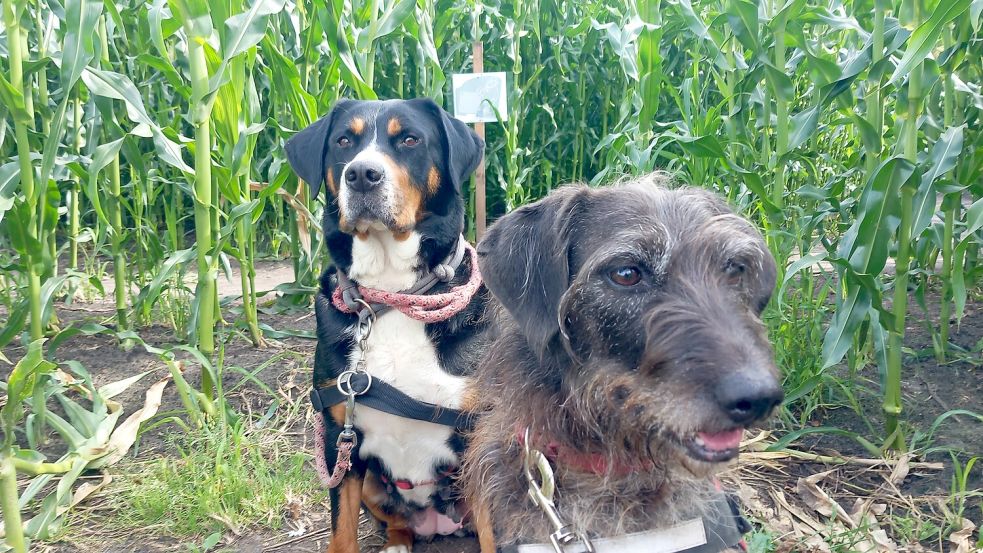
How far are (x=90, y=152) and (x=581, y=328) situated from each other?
2889 millimetres

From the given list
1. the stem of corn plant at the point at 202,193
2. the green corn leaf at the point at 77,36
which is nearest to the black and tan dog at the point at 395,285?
the stem of corn plant at the point at 202,193

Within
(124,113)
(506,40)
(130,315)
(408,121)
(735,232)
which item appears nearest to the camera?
(735,232)

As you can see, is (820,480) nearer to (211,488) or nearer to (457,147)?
(457,147)

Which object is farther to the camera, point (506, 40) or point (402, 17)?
point (506, 40)

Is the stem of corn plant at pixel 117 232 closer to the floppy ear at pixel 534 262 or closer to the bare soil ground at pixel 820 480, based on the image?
the bare soil ground at pixel 820 480

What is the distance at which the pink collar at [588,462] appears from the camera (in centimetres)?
186

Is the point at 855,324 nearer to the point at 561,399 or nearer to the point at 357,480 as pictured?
the point at 561,399

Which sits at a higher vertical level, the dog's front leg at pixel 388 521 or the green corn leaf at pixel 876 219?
the green corn leaf at pixel 876 219

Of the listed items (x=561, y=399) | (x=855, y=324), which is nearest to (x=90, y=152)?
(x=561, y=399)

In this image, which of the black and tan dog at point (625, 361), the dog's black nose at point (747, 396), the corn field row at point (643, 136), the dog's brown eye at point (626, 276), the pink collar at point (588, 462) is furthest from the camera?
the corn field row at point (643, 136)

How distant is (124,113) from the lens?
416cm

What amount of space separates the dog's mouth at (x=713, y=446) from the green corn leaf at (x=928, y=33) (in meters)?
1.34

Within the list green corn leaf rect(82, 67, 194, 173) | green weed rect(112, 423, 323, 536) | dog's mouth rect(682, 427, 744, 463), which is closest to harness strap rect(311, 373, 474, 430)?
green weed rect(112, 423, 323, 536)

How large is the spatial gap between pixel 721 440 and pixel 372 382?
126cm
